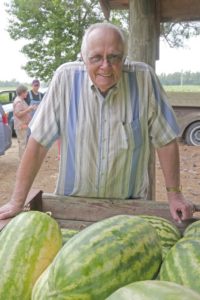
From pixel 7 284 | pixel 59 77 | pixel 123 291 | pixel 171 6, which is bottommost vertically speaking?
pixel 7 284

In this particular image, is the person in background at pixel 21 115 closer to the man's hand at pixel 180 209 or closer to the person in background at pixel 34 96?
the person in background at pixel 34 96

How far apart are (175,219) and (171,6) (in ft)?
7.93

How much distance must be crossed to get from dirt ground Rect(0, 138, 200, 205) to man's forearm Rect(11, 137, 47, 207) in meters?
5.19

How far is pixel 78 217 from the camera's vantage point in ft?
7.70

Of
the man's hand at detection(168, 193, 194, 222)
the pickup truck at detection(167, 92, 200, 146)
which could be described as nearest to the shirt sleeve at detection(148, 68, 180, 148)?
the man's hand at detection(168, 193, 194, 222)

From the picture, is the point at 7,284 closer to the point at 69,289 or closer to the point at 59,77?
the point at 69,289

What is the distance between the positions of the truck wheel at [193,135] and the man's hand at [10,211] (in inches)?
426

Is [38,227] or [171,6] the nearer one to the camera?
[38,227]

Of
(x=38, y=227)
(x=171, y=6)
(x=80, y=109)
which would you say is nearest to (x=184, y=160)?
(x=171, y=6)

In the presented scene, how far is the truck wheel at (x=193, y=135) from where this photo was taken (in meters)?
12.7

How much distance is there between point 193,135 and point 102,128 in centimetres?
1054

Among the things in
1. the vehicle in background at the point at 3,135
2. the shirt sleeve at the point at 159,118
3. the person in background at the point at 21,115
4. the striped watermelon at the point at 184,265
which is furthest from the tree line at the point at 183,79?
the striped watermelon at the point at 184,265

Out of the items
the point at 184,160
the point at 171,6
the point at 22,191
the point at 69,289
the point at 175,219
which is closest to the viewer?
the point at 69,289

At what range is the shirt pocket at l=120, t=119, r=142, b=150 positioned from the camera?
2.63m
